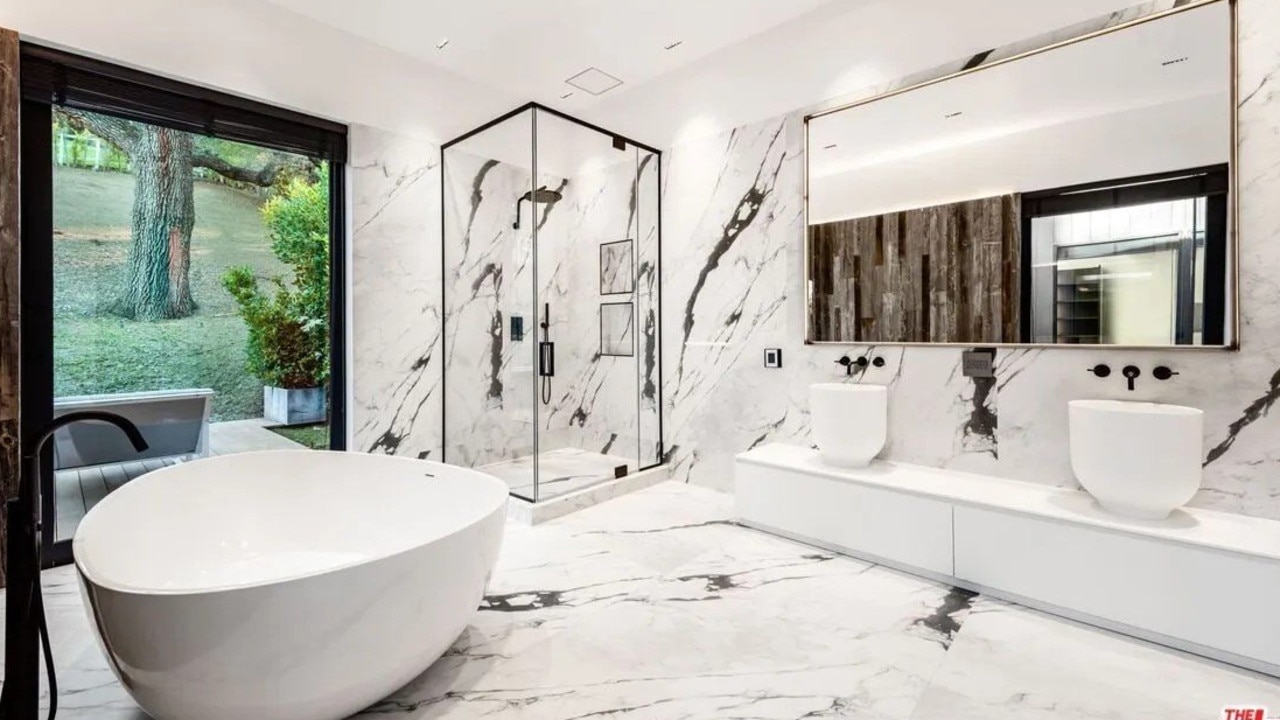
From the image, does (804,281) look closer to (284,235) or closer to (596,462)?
(596,462)

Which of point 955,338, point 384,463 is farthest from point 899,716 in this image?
point 384,463

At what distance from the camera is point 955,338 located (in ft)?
8.99

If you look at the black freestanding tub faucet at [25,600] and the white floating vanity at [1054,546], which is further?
the white floating vanity at [1054,546]

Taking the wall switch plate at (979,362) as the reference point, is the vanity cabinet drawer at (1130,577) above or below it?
below

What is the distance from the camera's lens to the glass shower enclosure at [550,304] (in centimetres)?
353

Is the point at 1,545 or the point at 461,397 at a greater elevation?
the point at 461,397

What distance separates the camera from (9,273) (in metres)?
2.29

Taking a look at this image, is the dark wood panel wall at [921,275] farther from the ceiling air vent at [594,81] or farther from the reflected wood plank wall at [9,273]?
the reflected wood plank wall at [9,273]

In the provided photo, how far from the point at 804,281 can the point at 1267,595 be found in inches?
84.8

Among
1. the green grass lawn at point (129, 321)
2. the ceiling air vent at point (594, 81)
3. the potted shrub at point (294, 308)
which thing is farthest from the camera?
the ceiling air vent at point (594, 81)

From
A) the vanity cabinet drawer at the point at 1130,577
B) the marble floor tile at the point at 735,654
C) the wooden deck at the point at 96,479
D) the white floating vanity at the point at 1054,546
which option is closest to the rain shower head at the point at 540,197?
the wooden deck at the point at 96,479

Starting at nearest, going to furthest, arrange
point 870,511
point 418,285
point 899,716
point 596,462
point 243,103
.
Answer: point 899,716 → point 870,511 → point 243,103 → point 418,285 → point 596,462

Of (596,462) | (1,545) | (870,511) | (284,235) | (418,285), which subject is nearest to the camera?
(1,545)

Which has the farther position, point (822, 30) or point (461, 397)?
point (461, 397)
